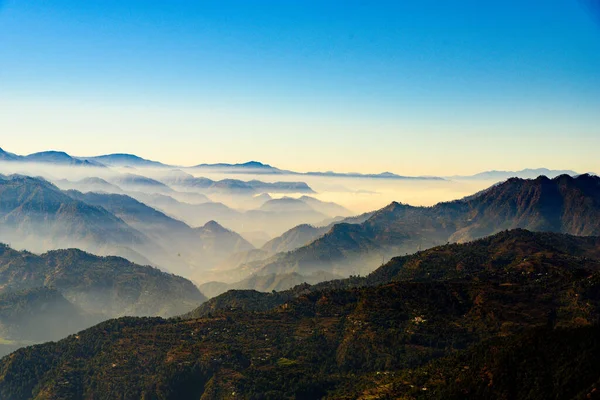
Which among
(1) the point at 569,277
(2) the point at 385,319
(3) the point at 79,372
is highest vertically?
(1) the point at 569,277

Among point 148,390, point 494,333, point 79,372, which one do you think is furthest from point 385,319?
point 79,372

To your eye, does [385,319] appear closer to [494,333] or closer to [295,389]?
[494,333]

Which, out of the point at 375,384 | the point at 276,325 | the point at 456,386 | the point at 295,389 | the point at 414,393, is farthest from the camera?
the point at 276,325

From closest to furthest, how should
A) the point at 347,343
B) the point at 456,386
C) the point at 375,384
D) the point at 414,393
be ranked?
1. the point at 456,386
2. the point at 414,393
3. the point at 375,384
4. the point at 347,343

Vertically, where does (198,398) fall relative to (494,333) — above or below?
below

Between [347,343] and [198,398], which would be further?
[347,343]

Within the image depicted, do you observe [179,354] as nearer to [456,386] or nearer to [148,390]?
[148,390]

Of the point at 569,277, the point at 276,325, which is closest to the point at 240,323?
the point at 276,325
